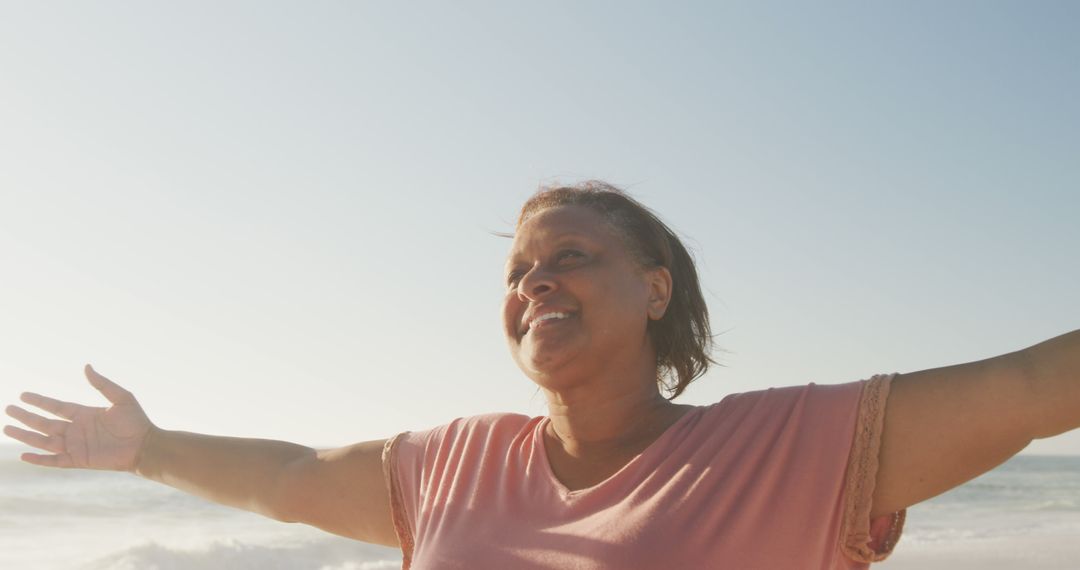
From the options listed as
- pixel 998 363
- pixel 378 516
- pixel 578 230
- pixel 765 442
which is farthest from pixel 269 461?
pixel 998 363

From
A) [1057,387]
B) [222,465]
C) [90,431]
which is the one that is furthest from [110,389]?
[1057,387]

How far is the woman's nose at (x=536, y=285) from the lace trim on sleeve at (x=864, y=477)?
81 cm

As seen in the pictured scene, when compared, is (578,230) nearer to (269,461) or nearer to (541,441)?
(541,441)

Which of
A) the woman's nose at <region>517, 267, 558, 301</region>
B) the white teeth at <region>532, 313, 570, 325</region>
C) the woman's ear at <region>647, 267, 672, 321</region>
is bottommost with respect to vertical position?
the white teeth at <region>532, 313, 570, 325</region>

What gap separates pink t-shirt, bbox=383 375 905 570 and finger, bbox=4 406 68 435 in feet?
Answer: 4.05

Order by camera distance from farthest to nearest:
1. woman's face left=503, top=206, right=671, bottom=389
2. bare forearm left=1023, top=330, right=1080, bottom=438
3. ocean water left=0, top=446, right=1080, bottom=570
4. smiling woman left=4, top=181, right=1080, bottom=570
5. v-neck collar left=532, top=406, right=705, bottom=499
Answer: ocean water left=0, top=446, right=1080, bottom=570 < woman's face left=503, top=206, right=671, bottom=389 < v-neck collar left=532, top=406, right=705, bottom=499 < smiling woman left=4, top=181, right=1080, bottom=570 < bare forearm left=1023, top=330, right=1080, bottom=438

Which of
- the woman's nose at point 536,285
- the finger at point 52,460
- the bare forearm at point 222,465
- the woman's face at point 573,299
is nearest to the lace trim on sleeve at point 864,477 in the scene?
the woman's face at point 573,299

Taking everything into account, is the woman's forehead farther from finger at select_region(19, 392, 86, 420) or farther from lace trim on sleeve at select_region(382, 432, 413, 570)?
finger at select_region(19, 392, 86, 420)

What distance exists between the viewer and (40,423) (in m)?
3.07

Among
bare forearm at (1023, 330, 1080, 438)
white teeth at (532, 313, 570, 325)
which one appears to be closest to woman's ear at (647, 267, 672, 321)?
white teeth at (532, 313, 570, 325)

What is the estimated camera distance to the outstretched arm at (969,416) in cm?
193

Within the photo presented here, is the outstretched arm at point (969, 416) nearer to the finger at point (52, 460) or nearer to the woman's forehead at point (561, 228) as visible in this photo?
the woman's forehead at point (561, 228)

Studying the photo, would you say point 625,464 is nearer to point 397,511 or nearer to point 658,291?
point 658,291

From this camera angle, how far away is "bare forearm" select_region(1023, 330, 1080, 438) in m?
1.91
